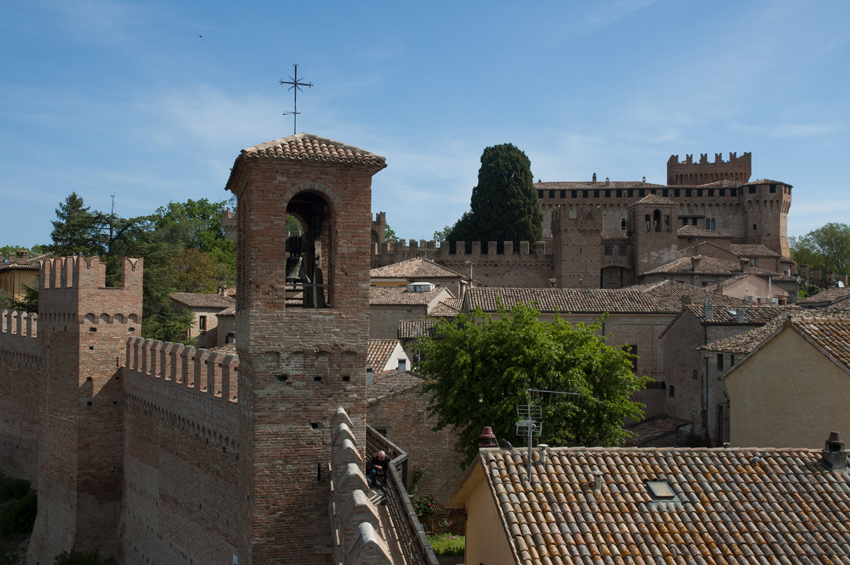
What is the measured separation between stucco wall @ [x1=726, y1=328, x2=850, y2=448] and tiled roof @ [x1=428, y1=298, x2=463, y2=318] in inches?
623

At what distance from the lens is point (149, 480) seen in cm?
2012

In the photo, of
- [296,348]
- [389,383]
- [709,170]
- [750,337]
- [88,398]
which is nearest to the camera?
[296,348]

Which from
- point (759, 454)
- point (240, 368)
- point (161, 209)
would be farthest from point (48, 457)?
point (161, 209)

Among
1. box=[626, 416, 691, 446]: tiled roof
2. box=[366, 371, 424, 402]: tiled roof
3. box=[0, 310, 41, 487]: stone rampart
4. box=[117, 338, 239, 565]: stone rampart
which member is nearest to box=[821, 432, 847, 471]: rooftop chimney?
box=[117, 338, 239, 565]: stone rampart

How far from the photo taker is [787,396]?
680 inches

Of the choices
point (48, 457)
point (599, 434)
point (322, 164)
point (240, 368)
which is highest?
point (322, 164)

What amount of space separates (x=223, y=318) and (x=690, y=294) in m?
22.2

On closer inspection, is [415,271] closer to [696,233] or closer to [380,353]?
[380,353]

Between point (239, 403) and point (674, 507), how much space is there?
7.01 meters

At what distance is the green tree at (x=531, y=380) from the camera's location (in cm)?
1848

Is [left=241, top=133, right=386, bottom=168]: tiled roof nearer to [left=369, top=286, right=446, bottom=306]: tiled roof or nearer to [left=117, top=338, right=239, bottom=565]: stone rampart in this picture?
[left=117, top=338, right=239, bottom=565]: stone rampart

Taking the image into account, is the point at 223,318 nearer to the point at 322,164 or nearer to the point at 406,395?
the point at 406,395

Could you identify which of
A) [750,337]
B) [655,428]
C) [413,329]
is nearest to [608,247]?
[413,329]

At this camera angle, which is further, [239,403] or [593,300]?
[593,300]
